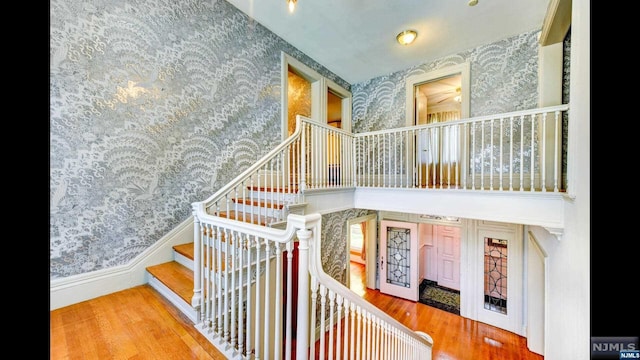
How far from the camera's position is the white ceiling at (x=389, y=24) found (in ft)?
10.3

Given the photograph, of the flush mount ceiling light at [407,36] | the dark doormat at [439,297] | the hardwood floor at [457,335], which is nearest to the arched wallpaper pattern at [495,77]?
the flush mount ceiling light at [407,36]

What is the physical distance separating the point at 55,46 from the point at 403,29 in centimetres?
416

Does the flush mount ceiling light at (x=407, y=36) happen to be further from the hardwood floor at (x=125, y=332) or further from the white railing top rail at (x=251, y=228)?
the hardwood floor at (x=125, y=332)

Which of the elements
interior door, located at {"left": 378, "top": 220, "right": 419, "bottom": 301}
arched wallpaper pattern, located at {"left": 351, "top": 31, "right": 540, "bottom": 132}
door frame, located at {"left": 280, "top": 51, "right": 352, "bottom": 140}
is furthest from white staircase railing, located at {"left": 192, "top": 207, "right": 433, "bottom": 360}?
arched wallpaper pattern, located at {"left": 351, "top": 31, "right": 540, "bottom": 132}

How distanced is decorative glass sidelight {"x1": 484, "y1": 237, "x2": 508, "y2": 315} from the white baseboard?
4.96 m

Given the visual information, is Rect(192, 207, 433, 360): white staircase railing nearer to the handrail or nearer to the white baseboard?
the handrail

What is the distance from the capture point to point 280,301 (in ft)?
4.60

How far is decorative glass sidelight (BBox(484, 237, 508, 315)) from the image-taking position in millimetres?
4094

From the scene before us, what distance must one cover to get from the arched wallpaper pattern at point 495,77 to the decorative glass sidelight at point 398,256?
247 centimetres

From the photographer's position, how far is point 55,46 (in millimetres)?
2010

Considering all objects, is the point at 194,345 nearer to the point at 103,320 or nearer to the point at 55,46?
the point at 103,320

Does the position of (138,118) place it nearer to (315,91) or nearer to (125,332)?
(125,332)

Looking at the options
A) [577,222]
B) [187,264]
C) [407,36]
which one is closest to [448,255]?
[577,222]

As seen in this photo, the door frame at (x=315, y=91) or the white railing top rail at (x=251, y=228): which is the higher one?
the door frame at (x=315, y=91)
